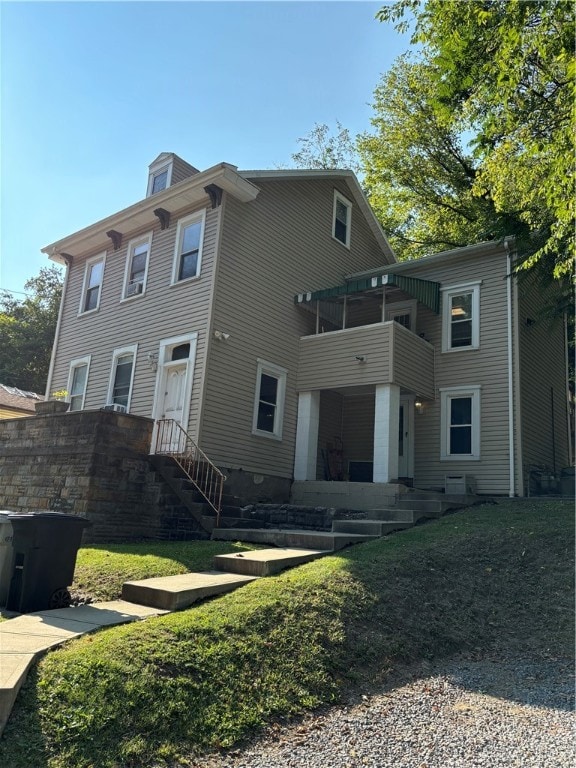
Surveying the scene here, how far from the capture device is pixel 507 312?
508 inches

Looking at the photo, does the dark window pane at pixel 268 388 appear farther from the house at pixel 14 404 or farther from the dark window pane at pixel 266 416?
the house at pixel 14 404

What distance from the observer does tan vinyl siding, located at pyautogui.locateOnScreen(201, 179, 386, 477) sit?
11891 millimetres

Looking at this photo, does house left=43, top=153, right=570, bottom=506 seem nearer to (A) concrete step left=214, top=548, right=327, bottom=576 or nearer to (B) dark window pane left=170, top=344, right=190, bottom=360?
(B) dark window pane left=170, top=344, right=190, bottom=360

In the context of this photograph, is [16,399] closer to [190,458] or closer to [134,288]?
[134,288]

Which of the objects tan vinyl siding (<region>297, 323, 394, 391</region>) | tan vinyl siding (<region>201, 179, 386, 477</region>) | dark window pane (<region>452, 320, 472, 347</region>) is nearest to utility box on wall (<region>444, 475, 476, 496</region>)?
tan vinyl siding (<region>297, 323, 394, 391</region>)

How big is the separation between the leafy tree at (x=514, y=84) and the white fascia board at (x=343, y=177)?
4.84 m

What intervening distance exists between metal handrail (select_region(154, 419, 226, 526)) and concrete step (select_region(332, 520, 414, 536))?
2.26m

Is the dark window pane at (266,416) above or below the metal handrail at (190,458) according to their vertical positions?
above

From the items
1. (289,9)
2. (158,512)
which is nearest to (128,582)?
(158,512)

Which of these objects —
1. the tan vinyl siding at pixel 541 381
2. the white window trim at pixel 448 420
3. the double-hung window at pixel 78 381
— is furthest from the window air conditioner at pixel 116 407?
the tan vinyl siding at pixel 541 381

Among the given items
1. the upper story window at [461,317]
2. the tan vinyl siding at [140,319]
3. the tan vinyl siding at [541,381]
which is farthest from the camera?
the upper story window at [461,317]

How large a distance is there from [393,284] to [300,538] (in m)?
6.90

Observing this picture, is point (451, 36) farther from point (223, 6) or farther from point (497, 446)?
point (497, 446)

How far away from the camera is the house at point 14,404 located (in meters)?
20.2
